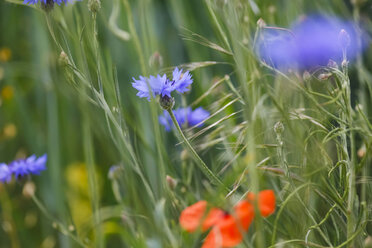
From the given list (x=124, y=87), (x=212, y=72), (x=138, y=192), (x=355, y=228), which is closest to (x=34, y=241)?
(x=124, y=87)

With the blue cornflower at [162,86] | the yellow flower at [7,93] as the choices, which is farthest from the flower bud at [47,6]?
the yellow flower at [7,93]

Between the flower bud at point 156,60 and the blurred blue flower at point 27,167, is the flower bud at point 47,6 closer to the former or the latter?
the flower bud at point 156,60

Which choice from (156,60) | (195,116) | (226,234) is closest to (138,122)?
(195,116)

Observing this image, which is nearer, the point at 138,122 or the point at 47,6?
the point at 47,6

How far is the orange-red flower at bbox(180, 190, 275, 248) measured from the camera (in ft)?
1.44

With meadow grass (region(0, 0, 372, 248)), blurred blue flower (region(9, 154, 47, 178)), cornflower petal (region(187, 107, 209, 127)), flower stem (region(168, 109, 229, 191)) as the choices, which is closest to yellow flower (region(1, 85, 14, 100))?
meadow grass (region(0, 0, 372, 248))

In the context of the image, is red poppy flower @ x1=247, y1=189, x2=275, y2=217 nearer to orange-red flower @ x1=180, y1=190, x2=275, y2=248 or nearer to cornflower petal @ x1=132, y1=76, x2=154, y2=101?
orange-red flower @ x1=180, y1=190, x2=275, y2=248

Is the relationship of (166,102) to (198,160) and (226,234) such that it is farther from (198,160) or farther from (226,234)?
(226,234)

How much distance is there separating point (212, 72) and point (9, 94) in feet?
1.71

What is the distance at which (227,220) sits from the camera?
0.46 metres

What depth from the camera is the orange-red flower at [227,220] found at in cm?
44

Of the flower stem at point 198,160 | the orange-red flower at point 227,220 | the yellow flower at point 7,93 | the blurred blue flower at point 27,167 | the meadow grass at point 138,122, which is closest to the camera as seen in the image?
the orange-red flower at point 227,220

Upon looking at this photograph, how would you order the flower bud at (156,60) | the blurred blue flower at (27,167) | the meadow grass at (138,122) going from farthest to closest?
the blurred blue flower at (27,167) → the flower bud at (156,60) → the meadow grass at (138,122)

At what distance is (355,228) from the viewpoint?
0.58m
